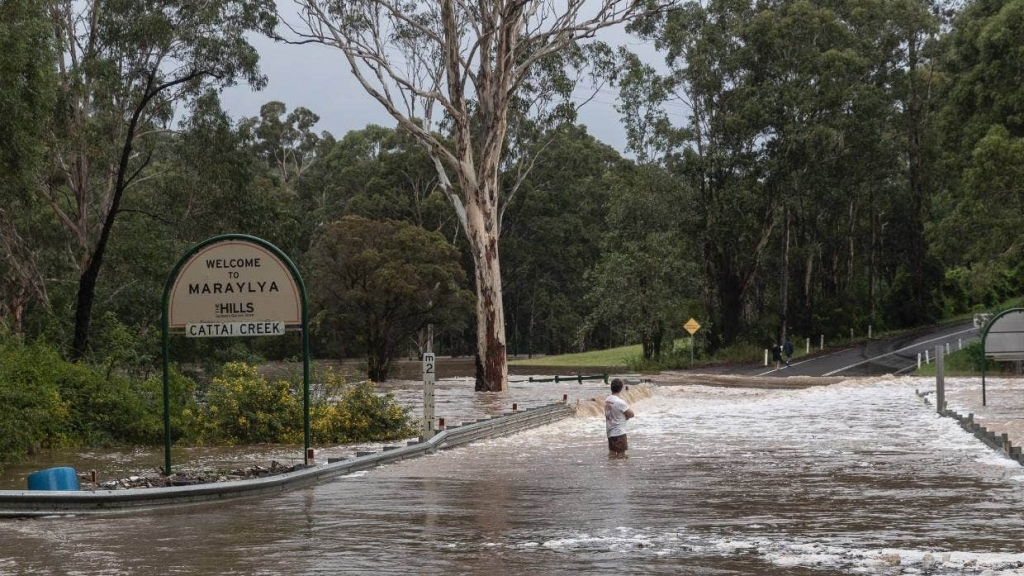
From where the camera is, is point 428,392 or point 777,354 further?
point 777,354

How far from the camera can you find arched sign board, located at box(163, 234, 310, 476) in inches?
643

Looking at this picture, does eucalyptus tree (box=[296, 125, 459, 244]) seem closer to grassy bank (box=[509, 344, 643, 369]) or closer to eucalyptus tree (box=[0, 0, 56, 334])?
grassy bank (box=[509, 344, 643, 369])

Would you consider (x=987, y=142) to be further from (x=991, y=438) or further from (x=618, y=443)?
(x=618, y=443)

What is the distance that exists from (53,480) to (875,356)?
54700mm

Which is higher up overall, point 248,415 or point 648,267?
point 648,267

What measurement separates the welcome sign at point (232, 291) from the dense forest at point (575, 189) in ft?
37.8

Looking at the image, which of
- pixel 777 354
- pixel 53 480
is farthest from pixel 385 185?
pixel 53 480

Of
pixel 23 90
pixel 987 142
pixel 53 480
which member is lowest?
pixel 53 480

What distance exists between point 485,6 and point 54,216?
19.9m

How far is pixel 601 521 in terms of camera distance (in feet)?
39.0

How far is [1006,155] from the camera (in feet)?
163

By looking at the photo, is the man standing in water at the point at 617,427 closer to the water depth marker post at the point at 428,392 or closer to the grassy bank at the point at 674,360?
the water depth marker post at the point at 428,392

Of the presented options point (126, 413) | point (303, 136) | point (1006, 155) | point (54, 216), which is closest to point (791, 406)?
point (126, 413)

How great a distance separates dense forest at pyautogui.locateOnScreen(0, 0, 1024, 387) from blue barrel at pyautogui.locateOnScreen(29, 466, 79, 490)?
13.7 meters
